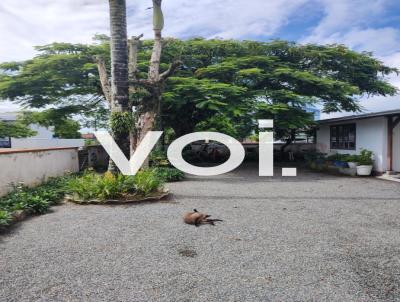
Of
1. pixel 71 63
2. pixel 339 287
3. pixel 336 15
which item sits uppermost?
pixel 336 15

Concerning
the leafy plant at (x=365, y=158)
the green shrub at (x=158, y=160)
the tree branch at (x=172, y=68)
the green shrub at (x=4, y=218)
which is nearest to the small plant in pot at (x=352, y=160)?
the leafy plant at (x=365, y=158)

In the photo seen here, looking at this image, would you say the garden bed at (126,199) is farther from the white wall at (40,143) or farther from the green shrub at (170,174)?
the white wall at (40,143)

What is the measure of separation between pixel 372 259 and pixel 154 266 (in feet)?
9.14

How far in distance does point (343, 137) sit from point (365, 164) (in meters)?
3.03

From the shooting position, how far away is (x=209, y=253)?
4.17 meters

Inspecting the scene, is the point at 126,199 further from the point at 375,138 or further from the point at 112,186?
the point at 375,138

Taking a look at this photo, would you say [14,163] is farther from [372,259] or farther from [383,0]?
[383,0]

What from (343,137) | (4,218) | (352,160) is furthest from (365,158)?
(4,218)

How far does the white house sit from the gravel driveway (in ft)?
18.1

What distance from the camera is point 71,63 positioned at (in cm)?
1397

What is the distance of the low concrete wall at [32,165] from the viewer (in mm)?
7719

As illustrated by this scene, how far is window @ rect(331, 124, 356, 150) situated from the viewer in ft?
47.1

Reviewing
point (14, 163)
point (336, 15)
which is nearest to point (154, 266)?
point (14, 163)

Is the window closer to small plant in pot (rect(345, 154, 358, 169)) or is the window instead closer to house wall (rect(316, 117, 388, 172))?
house wall (rect(316, 117, 388, 172))
